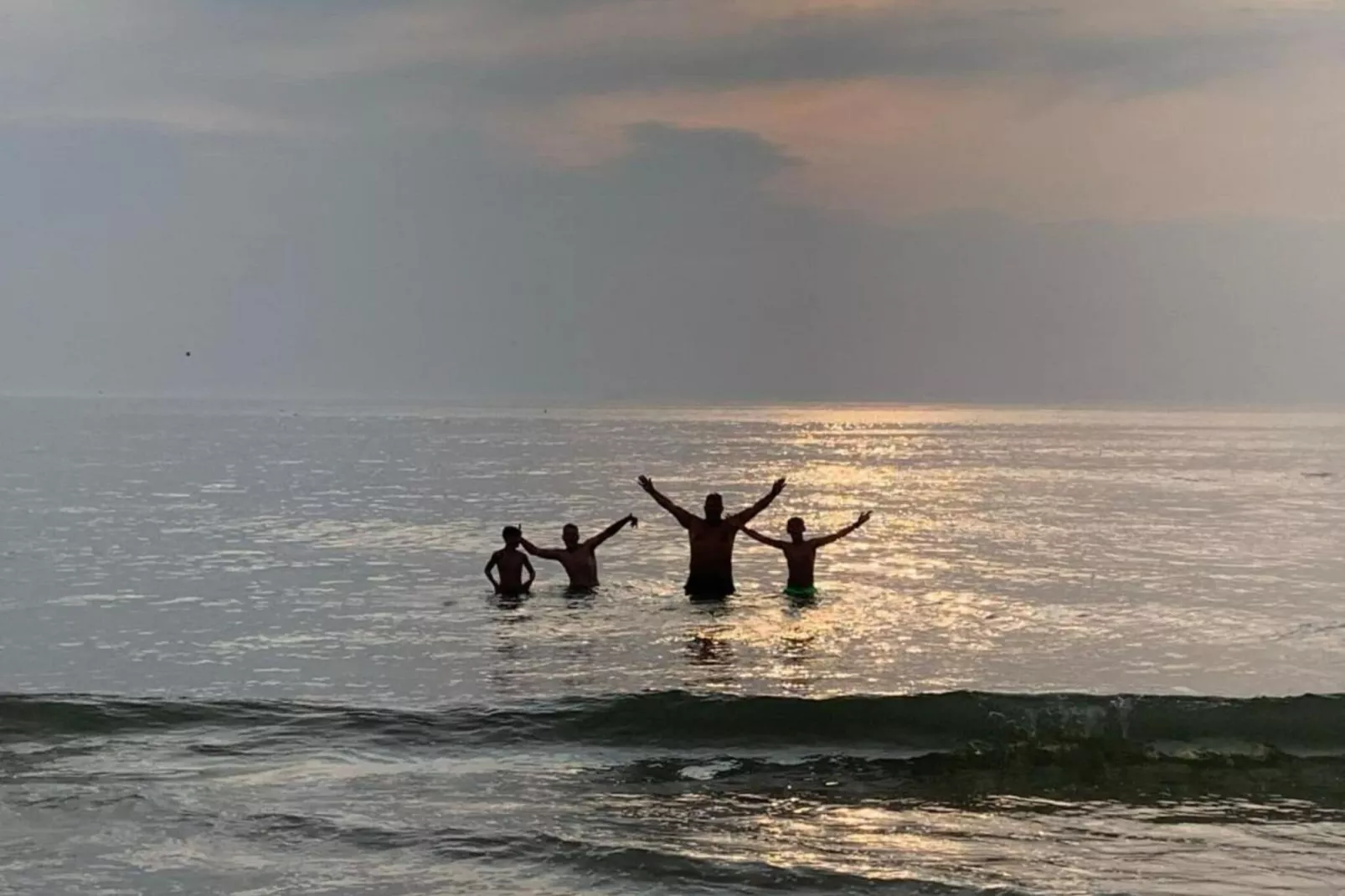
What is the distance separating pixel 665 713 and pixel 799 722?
1.31 m

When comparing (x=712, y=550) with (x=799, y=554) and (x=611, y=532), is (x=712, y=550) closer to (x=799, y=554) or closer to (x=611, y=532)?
(x=611, y=532)

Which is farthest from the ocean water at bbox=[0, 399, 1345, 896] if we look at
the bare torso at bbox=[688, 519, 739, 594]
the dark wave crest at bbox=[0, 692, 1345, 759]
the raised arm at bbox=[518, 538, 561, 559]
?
the raised arm at bbox=[518, 538, 561, 559]

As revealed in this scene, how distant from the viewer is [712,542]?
19.4 metres

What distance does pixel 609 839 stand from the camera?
30.0 ft

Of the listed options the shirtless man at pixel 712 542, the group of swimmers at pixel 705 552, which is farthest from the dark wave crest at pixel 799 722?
the shirtless man at pixel 712 542

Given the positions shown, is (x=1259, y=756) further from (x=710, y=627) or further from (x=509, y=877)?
(x=710, y=627)

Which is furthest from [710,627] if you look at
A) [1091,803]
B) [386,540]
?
[386,540]

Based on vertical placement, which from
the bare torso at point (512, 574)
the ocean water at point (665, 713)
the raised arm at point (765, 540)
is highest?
the raised arm at point (765, 540)

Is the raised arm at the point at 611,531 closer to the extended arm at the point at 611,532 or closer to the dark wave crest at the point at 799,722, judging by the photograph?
the extended arm at the point at 611,532

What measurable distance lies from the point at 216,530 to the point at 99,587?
11.2 metres

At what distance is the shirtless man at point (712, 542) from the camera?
18422 millimetres

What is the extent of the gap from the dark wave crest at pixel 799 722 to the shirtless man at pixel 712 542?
4218mm

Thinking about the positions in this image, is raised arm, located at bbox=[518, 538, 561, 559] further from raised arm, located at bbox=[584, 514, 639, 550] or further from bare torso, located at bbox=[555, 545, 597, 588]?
bare torso, located at bbox=[555, 545, 597, 588]

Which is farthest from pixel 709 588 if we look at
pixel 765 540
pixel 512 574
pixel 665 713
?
pixel 665 713
